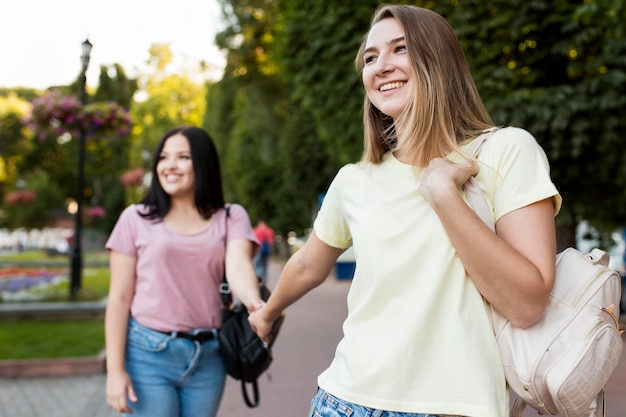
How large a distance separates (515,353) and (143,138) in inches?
1900

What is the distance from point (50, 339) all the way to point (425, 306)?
31.8ft

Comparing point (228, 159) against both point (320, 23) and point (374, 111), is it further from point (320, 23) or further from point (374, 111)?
point (374, 111)

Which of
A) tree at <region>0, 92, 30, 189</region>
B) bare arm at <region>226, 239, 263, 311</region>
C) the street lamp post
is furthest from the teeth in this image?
tree at <region>0, 92, 30, 189</region>

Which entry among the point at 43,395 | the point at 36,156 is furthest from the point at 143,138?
the point at 43,395

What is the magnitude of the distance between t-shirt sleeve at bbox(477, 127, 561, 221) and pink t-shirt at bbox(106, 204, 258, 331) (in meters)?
1.71

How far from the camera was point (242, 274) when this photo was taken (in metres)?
3.18

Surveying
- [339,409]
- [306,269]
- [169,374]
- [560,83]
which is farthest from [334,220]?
[560,83]

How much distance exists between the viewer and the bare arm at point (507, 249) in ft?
5.43

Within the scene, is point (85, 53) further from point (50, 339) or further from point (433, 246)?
point (433, 246)

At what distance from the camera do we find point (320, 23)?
11.8 metres

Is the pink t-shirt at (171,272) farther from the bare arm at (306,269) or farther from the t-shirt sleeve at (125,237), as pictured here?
the bare arm at (306,269)

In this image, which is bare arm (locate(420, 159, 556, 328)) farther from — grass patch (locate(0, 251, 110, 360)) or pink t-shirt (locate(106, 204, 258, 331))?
grass patch (locate(0, 251, 110, 360))

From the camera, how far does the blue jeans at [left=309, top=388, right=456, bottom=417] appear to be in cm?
179

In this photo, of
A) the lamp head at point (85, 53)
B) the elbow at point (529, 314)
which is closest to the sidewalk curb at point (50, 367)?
the lamp head at point (85, 53)
